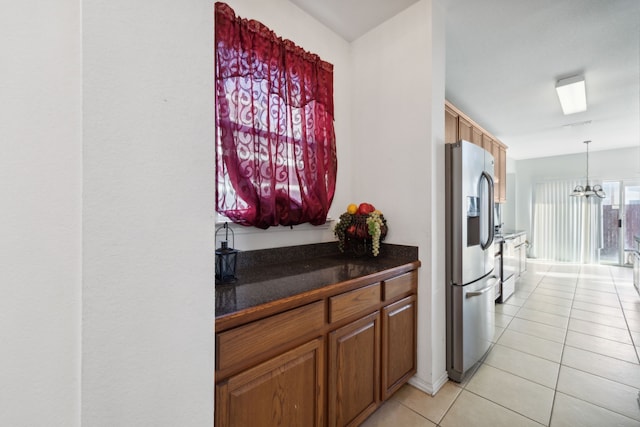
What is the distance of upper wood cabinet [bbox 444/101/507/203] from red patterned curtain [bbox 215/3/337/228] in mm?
1345

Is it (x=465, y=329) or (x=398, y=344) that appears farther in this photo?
(x=465, y=329)

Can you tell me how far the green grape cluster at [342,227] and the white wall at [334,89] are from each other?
0.45ft

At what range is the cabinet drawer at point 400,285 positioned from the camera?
1.62 meters

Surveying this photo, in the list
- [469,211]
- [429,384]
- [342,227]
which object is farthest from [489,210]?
[429,384]

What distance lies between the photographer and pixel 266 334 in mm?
1026

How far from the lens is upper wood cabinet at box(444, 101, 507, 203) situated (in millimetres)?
2697

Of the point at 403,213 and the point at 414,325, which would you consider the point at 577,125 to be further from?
the point at 414,325

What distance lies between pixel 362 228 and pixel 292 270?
610 millimetres

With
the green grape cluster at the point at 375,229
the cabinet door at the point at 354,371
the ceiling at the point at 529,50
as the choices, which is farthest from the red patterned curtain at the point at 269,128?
the cabinet door at the point at 354,371
